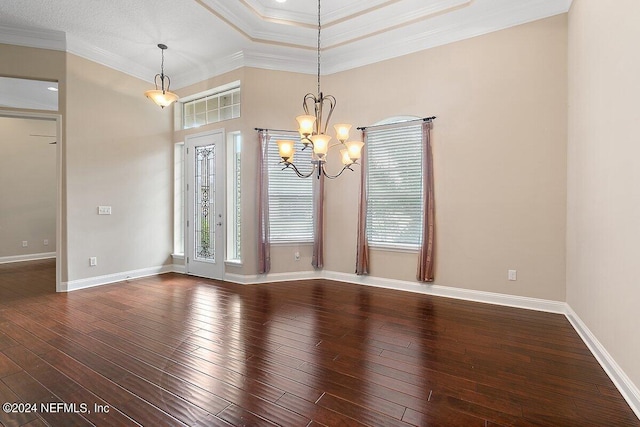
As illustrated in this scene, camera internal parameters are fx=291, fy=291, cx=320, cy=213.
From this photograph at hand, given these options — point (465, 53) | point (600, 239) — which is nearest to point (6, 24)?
point (465, 53)

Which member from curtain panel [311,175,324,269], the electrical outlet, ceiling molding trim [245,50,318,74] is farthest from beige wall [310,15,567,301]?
the electrical outlet

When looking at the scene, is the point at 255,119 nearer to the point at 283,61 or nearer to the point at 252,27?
the point at 283,61

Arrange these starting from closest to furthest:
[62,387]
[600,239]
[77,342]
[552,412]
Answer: [552,412]
[62,387]
[600,239]
[77,342]

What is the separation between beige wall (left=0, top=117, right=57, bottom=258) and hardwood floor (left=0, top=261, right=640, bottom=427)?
4127mm

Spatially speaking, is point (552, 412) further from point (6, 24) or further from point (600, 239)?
point (6, 24)

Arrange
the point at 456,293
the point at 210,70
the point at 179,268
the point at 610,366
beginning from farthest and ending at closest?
the point at 179,268 < the point at 210,70 < the point at 456,293 < the point at 610,366

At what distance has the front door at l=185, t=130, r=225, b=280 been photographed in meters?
5.10

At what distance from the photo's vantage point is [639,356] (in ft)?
5.96

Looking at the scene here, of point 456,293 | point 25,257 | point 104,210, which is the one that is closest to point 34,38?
point 104,210

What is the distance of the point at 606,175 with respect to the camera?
2330 mm

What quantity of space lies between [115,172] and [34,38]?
2047mm

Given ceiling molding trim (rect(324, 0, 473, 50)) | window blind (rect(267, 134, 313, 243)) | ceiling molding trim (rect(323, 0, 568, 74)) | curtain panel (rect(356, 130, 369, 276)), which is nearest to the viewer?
ceiling molding trim (rect(323, 0, 568, 74))

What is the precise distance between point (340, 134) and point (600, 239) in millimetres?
2438

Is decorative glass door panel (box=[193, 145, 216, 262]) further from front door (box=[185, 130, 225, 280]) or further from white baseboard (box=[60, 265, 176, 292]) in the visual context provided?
white baseboard (box=[60, 265, 176, 292])
